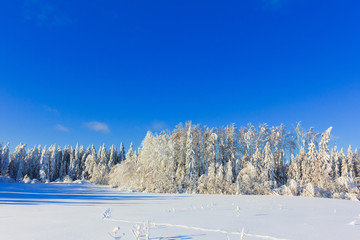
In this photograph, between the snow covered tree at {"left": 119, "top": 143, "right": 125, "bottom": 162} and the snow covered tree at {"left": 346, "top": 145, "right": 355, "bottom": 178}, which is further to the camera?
the snow covered tree at {"left": 119, "top": 143, "right": 125, "bottom": 162}

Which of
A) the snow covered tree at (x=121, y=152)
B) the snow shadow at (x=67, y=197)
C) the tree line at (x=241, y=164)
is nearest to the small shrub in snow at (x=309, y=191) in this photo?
the tree line at (x=241, y=164)

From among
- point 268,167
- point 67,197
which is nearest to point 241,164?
point 268,167

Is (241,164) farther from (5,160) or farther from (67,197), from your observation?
(5,160)

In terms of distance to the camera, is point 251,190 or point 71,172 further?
point 71,172

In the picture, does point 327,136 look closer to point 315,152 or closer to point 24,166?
point 315,152

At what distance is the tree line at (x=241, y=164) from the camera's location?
22.1 metres

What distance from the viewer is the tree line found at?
72.5ft

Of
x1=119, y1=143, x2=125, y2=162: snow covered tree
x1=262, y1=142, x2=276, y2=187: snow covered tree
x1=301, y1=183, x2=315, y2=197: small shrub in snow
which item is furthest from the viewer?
x1=119, y1=143, x2=125, y2=162: snow covered tree

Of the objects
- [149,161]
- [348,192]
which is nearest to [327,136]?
[348,192]

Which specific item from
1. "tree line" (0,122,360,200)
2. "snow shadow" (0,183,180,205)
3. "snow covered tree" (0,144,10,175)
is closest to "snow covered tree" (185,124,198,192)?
"tree line" (0,122,360,200)

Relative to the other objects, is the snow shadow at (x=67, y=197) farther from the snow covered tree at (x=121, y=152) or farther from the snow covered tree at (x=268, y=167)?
the snow covered tree at (x=121, y=152)

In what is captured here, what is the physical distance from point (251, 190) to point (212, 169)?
458 cm

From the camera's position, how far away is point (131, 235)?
14.7 feet

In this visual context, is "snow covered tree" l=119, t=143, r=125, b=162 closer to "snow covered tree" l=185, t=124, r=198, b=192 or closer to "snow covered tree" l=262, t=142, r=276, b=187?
"snow covered tree" l=185, t=124, r=198, b=192
